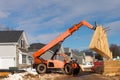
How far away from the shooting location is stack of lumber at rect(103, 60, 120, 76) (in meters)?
27.3

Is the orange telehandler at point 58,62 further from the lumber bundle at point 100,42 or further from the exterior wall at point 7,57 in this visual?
the exterior wall at point 7,57

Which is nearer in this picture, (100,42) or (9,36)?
(100,42)

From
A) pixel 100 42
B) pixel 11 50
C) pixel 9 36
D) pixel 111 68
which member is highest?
pixel 9 36

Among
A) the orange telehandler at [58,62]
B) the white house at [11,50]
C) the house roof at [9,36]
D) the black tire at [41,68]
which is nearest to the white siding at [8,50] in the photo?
the white house at [11,50]

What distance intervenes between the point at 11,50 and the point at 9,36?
10.9 feet

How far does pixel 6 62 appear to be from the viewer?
4862 cm

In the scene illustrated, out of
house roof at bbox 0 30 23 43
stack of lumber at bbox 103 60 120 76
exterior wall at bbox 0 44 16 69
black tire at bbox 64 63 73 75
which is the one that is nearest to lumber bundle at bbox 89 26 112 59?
stack of lumber at bbox 103 60 120 76

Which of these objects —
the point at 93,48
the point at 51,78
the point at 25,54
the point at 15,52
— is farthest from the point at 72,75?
the point at 25,54

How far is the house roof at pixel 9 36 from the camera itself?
163 feet

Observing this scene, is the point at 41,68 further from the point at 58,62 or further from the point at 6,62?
the point at 6,62

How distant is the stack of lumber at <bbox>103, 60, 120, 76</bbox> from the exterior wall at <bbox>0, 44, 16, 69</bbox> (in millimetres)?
24016

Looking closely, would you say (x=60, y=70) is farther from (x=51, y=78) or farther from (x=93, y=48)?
(x=93, y=48)

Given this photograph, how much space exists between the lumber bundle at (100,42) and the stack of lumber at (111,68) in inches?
58.5

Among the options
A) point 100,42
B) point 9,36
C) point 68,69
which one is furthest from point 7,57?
point 100,42
